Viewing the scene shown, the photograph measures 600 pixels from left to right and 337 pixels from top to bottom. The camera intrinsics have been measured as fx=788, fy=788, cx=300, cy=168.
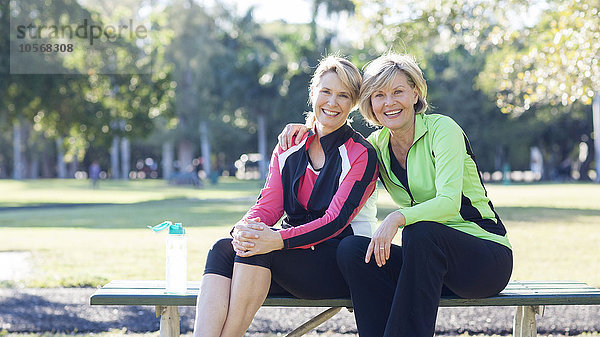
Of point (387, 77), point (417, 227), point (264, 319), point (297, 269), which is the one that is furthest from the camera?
point (264, 319)

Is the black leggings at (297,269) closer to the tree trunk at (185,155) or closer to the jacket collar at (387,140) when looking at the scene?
the jacket collar at (387,140)

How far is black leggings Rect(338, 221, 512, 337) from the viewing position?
361cm

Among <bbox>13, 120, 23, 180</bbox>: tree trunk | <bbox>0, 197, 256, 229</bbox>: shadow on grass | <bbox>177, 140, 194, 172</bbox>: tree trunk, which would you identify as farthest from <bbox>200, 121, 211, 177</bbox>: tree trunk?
<bbox>0, 197, 256, 229</bbox>: shadow on grass

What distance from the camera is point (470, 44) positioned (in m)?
16.2

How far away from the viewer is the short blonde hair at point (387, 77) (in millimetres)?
4215

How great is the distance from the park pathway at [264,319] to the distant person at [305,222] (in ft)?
6.38

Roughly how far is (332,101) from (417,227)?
95cm

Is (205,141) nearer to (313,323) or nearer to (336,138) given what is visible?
(336,138)

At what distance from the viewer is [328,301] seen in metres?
4.04

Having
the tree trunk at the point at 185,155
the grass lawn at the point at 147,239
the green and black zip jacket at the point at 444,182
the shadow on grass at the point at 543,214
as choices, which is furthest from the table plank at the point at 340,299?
the tree trunk at the point at 185,155

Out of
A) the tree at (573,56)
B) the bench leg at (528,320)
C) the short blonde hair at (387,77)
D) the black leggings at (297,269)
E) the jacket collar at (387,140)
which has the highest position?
the tree at (573,56)

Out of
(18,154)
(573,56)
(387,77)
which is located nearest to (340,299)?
(387,77)

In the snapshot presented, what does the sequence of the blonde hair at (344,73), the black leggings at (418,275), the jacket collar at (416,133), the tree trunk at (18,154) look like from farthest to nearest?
1. the tree trunk at (18,154)
2. the blonde hair at (344,73)
3. the jacket collar at (416,133)
4. the black leggings at (418,275)

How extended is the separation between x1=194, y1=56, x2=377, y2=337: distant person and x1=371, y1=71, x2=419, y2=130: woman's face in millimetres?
173
